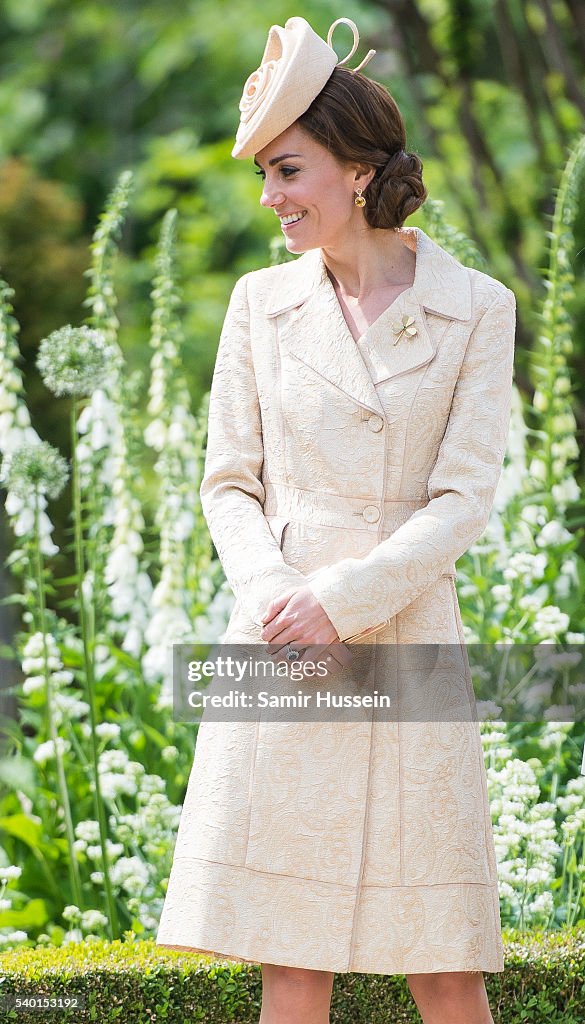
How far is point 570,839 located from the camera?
3.13 meters

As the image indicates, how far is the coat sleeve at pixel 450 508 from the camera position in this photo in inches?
78.9

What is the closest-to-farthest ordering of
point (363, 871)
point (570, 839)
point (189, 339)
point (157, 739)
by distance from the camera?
1. point (363, 871)
2. point (570, 839)
3. point (157, 739)
4. point (189, 339)

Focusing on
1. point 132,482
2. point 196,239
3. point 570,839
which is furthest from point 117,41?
point 570,839

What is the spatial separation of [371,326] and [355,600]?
46cm

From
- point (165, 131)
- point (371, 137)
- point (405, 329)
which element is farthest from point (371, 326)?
point (165, 131)

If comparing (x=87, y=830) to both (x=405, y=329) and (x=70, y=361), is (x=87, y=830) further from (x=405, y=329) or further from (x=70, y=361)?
(x=405, y=329)

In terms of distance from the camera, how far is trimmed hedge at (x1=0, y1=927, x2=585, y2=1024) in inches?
109

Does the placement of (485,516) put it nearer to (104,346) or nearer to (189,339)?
(104,346)

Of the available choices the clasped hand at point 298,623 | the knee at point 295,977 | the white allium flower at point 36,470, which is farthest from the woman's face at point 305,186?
the white allium flower at point 36,470

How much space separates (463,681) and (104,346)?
149cm

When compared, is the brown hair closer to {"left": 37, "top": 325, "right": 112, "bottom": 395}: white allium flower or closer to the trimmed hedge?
{"left": 37, "top": 325, "right": 112, "bottom": 395}: white allium flower

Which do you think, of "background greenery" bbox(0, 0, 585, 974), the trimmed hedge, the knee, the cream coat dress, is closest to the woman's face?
the cream coat dress

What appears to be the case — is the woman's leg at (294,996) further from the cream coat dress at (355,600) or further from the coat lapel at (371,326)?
the coat lapel at (371,326)

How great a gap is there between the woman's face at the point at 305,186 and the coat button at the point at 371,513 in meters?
0.42
